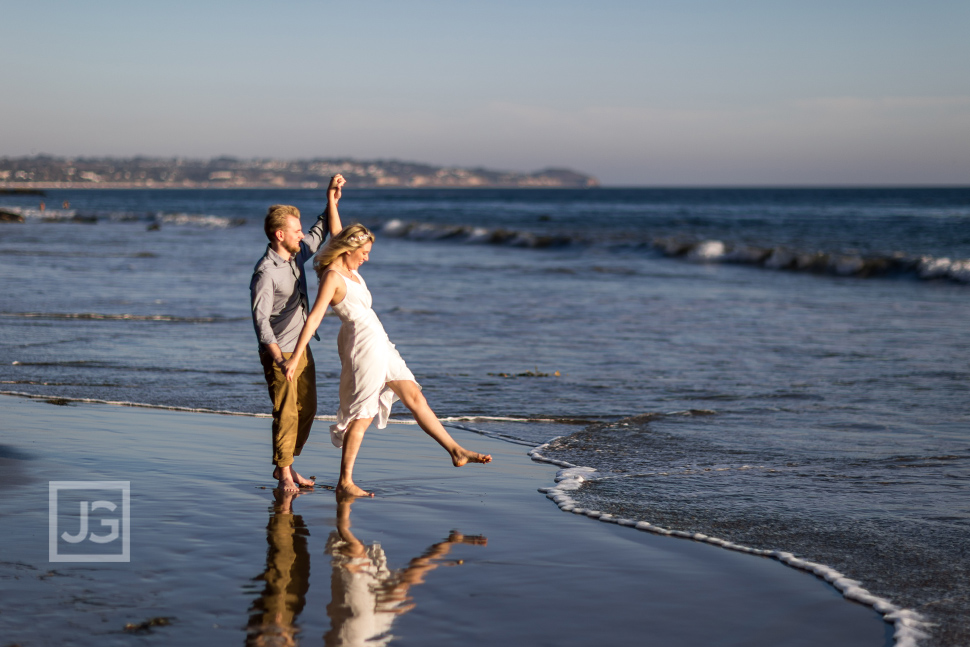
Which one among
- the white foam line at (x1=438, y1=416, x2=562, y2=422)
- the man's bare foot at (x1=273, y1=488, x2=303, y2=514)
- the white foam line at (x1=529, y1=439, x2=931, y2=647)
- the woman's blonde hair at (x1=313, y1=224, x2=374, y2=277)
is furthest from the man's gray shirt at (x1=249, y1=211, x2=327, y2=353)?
the white foam line at (x1=438, y1=416, x2=562, y2=422)

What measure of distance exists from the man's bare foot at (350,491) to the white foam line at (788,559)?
1194 mm

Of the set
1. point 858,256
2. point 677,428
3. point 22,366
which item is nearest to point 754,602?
point 677,428

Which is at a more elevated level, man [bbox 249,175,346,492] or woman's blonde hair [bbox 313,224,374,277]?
woman's blonde hair [bbox 313,224,374,277]

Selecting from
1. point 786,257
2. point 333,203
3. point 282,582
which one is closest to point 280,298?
point 333,203

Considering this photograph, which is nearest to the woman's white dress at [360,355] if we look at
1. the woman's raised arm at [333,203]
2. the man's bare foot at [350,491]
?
the man's bare foot at [350,491]

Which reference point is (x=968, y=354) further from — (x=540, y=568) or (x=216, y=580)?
(x=216, y=580)

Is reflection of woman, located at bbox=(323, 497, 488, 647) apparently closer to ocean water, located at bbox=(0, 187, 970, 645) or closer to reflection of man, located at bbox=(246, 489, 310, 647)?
reflection of man, located at bbox=(246, 489, 310, 647)

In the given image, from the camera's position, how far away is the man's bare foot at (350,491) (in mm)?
5688

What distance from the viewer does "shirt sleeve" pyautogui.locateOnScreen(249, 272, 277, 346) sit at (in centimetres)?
551

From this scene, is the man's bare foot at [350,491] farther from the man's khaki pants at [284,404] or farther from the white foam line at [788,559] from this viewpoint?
the white foam line at [788,559]

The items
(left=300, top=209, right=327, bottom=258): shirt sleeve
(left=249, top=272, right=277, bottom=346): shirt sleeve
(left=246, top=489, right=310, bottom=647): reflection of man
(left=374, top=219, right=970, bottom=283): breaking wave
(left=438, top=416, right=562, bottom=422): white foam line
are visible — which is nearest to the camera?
(left=246, top=489, right=310, bottom=647): reflection of man

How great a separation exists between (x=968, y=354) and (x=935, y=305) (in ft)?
23.4

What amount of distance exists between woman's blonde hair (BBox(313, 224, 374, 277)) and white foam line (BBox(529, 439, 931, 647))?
203cm

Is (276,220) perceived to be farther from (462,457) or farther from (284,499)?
(462,457)
